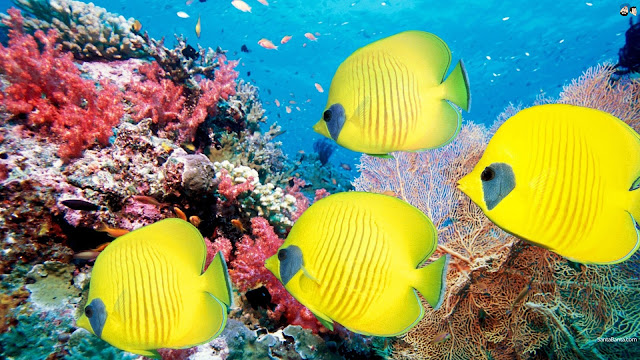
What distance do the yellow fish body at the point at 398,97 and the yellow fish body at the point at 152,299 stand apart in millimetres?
902

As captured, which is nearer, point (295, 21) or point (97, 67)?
point (97, 67)

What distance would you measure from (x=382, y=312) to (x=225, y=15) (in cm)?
3390

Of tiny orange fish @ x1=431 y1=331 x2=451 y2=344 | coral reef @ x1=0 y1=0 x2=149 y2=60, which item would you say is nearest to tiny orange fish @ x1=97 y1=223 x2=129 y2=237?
tiny orange fish @ x1=431 y1=331 x2=451 y2=344

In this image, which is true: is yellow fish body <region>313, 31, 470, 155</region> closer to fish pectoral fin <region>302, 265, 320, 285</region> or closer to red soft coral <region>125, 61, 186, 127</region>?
fish pectoral fin <region>302, 265, 320, 285</region>

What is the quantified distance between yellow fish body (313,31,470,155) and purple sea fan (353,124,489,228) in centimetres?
264

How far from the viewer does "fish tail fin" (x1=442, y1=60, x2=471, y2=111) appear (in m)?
1.32

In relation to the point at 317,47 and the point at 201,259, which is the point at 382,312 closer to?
the point at 201,259

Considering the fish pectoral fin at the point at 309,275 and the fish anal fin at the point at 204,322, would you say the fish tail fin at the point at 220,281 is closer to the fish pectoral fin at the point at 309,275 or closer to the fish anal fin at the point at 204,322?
the fish anal fin at the point at 204,322

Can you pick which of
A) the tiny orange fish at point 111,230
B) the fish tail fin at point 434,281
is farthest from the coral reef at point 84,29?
the fish tail fin at point 434,281

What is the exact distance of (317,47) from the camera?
103 feet

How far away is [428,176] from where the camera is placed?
4176 millimetres

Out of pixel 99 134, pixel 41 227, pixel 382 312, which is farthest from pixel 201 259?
pixel 99 134

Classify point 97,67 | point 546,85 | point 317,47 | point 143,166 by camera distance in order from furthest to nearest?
point 546,85
point 317,47
point 97,67
point 143,166

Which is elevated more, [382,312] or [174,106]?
[174,106]
